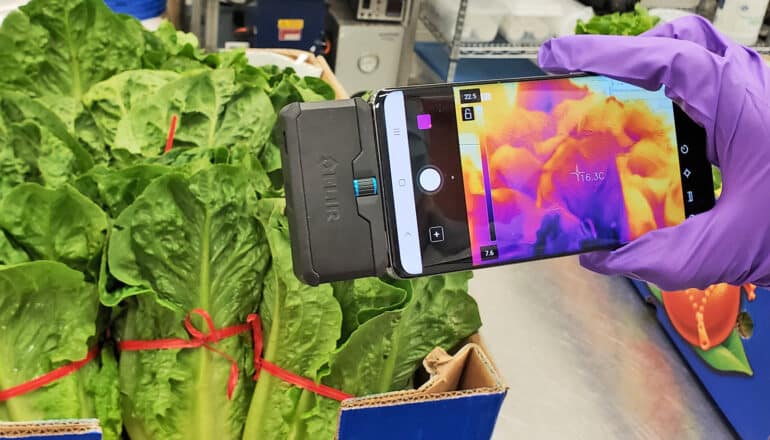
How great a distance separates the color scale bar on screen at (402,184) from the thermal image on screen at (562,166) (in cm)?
6

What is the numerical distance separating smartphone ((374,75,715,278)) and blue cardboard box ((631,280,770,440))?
675 millimetres

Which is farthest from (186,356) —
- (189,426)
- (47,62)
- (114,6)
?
(114,6)

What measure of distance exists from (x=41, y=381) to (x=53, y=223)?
0.17 meters

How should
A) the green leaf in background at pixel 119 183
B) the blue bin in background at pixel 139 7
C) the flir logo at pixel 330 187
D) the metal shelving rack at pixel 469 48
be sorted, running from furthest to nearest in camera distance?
the metal shelving rack at pixel 469 48
the blue bin in background at pixel 139 7
the green leaf in background at pixel 119 183
the flir logo at pixel 330 187

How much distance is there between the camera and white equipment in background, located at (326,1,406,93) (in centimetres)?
231

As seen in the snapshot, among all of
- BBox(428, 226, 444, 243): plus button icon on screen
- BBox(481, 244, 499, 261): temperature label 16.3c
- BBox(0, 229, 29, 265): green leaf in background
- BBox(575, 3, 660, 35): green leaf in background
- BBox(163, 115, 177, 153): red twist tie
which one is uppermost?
BBox(575, 3, 660, 35): green leaf in background

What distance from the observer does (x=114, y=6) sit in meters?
1.83

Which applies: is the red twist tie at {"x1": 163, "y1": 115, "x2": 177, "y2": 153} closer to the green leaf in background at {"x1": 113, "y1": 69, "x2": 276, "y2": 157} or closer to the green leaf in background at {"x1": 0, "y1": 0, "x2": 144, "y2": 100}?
the green leaf in background at {"x1": 113, "y1": 69, "x2": 276, "y2": 157}

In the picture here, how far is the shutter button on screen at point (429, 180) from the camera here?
68 cm

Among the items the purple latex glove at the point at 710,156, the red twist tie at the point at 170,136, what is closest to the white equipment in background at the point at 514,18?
the red twist tie at the point at 170,136

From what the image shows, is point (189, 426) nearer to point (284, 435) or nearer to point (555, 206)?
point (284, 435)

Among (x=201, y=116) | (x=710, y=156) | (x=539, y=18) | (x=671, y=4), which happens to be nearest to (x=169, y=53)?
(x=201, y=116)

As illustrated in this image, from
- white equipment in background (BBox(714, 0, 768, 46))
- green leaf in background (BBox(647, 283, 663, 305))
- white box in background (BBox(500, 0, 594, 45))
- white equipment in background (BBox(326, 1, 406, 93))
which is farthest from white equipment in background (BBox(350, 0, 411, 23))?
green leaf in background (BBox(647, 283, 663, 305))

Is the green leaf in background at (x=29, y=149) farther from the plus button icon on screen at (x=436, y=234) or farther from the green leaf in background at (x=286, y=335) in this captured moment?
the plus button icon on screen at (x=436, y=234)
